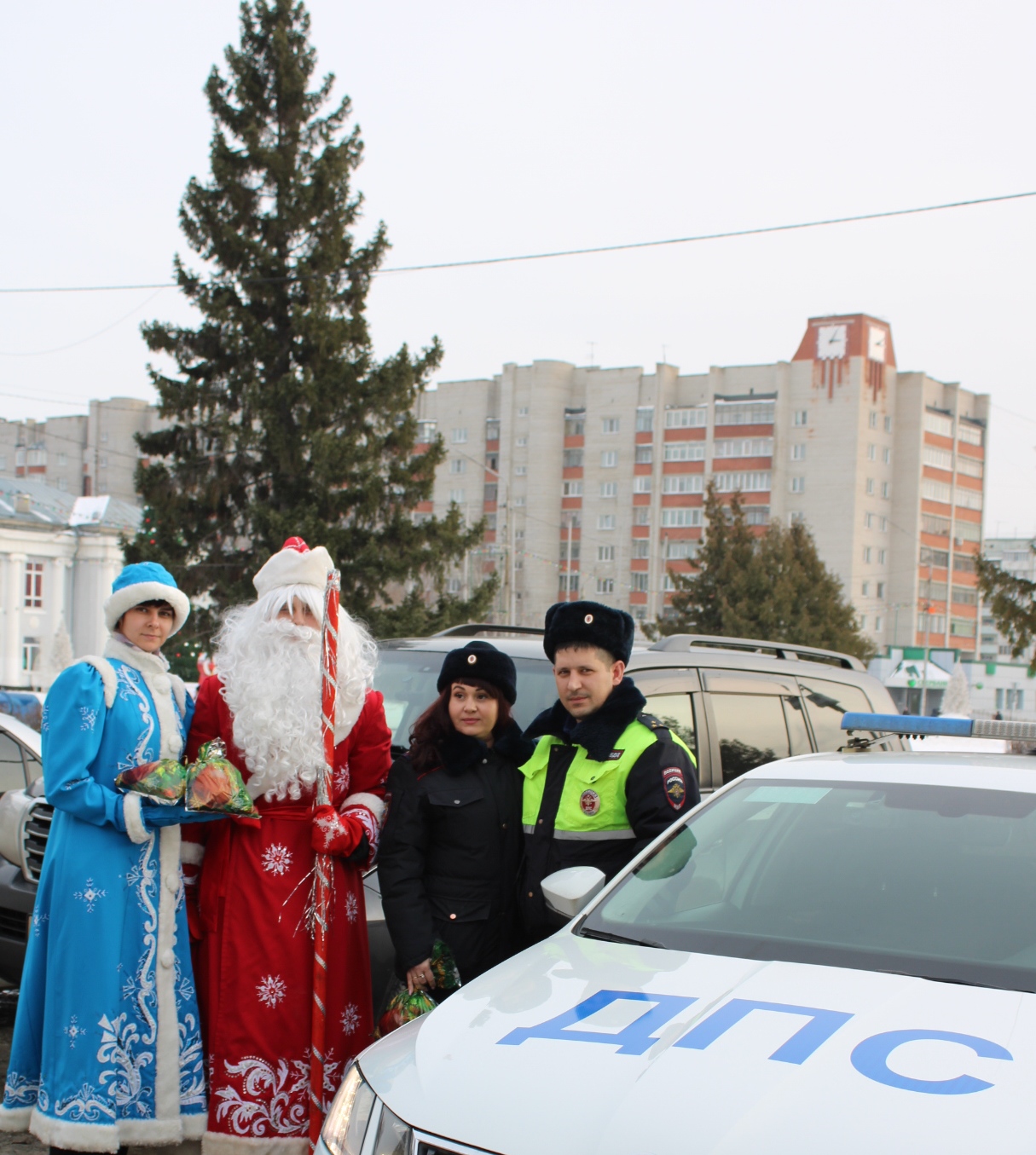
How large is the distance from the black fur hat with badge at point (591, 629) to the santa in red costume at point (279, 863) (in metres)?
0.64

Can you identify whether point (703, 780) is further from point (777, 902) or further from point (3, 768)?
point (3, 768)

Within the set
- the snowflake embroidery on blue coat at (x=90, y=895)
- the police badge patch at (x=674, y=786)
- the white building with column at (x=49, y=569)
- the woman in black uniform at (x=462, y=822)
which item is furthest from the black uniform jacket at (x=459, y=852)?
the white building with column at (x=49, y=569)

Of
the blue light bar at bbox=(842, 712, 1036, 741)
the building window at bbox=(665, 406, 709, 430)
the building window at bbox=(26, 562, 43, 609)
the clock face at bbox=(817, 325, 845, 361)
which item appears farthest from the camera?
the building window at bbox=(665, 406, 709, 430)

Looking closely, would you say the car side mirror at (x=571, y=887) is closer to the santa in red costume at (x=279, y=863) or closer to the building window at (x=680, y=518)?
the santa in red costume at (x=279, y=863)

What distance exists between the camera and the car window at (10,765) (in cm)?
625

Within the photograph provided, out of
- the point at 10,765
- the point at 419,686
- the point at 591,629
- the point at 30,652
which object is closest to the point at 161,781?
the point at 591,629

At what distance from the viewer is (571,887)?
3.33m

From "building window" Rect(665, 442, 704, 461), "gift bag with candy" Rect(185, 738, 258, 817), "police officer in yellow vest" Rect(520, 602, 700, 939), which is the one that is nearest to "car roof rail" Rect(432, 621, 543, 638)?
"police officer in yellow vest" Rect(520, 602, 700, 939)

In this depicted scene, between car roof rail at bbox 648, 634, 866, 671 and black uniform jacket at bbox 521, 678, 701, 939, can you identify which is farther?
car roof rail at bbox 648, 634, 866, 671

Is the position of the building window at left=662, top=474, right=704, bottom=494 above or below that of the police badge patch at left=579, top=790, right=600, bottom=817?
above

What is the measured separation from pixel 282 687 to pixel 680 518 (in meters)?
84.8

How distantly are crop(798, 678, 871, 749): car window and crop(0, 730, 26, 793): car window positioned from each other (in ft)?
13.2

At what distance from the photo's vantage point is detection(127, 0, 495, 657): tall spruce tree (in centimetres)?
2778

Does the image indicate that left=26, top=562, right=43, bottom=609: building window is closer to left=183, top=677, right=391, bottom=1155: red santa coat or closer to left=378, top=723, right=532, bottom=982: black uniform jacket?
left=183, top=677, right=391, bottom=1155: red santa coat
